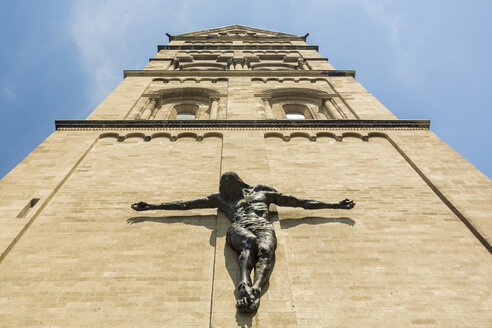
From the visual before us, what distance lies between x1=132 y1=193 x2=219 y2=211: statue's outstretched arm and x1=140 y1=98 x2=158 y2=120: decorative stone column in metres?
6.74

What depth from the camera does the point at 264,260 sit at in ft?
20.5

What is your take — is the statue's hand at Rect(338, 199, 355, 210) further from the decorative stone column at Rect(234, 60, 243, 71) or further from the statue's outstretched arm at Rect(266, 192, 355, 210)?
the decorative stone column at Rect(234, 60, 243, 71)

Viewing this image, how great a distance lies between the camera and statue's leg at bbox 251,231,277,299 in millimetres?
5863

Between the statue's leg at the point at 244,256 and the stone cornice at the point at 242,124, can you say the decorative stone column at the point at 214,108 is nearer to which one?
the stone cornice at the point at 242,124

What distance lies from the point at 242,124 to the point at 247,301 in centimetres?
751

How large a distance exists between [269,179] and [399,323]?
434cm

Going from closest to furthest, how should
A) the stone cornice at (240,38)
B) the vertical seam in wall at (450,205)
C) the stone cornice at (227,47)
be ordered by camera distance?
1. the vertical seam in wall at (450,205)
2. the stone cornice at (227,47)
3. the stone cornice at (240,38)

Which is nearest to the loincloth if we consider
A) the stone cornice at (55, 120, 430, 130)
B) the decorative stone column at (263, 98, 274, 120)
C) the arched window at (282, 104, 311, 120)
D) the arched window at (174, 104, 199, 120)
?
the stone cornice at (55, 120, 430, 130)

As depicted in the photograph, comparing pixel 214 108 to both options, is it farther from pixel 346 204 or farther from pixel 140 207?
pixel 346 204

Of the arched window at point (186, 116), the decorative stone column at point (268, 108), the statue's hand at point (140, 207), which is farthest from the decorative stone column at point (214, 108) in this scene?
the statue's hand at point (140, 207)

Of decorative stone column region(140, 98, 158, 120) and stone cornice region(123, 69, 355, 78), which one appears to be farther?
stone cornice region(123, 69, 355, 78)

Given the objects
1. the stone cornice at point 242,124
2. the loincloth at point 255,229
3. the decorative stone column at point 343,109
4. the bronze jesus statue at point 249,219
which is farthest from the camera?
the decorative stone column at point 343,109

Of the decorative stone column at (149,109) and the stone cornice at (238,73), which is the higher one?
the stone cornice at (238,73)

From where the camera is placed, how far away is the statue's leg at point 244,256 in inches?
217
